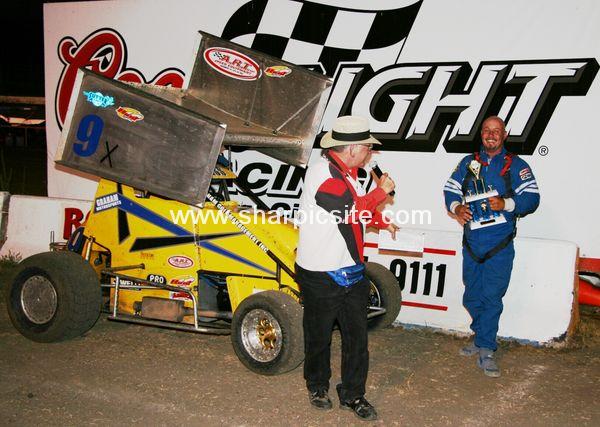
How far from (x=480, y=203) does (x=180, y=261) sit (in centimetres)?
258

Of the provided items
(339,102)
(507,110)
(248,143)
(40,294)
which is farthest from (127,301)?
(507,110)

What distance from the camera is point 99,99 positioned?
5.09 meters

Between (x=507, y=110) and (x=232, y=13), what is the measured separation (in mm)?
3573

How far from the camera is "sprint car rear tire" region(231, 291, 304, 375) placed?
15.4ft

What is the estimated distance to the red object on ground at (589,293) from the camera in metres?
6.66

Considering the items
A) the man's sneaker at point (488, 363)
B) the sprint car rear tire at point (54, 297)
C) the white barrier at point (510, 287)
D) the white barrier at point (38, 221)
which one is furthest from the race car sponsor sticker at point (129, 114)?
the man's sneaker at point (488, 363)

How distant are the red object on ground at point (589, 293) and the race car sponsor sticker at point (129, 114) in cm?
475

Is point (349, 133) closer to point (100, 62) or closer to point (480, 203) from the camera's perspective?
point (480, 203)

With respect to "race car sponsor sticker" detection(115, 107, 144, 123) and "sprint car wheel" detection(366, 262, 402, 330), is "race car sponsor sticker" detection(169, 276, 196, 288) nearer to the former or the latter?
"race car sponsor sticker" detection(115, 107, 144, 123)

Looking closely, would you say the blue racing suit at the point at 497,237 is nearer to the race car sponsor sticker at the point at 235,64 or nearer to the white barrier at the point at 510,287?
the white barrier at the point at 510,287

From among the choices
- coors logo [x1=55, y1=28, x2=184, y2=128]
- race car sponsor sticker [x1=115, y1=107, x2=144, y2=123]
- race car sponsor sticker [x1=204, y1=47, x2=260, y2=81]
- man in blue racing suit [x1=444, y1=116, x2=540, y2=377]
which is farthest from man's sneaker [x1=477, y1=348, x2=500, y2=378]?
coors logo [x1=55, y1=28, x2=184, y2=128]

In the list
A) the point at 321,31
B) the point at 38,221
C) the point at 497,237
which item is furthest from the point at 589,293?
the point at 38,221

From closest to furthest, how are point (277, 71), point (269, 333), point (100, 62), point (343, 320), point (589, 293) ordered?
point (343, 320)
point (269, 333)
point (277, 71)
point (589, 293)
point (100, 62)

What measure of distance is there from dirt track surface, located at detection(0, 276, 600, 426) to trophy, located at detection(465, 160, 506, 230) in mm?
Result: 1210
